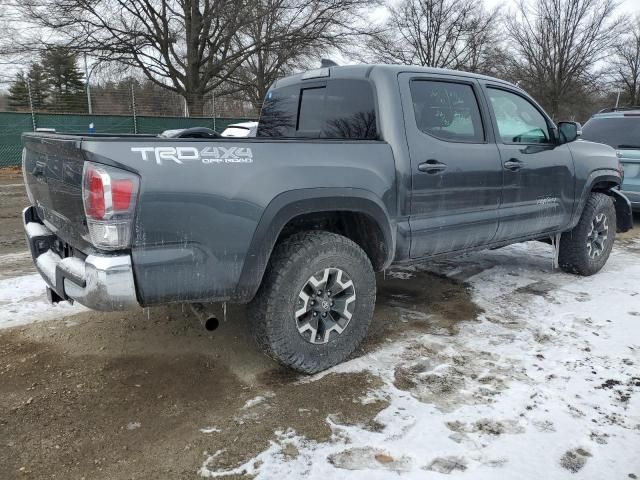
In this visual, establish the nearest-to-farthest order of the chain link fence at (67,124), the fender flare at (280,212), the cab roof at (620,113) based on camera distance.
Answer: the fender flare at (280,212) < the cab roof at (620,113) < the chain link fence at (67,124)

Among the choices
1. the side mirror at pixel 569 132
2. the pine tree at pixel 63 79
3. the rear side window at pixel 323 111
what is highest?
the pine tree at pixel 63 79

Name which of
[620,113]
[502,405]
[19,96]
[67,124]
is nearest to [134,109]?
[67,124]

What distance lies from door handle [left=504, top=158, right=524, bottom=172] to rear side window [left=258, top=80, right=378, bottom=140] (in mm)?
1304

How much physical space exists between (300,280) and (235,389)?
0.75 metres

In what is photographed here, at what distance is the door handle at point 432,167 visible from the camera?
345cm

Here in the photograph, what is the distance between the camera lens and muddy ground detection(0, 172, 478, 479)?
2410 mm

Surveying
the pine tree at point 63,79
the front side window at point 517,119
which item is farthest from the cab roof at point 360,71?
the pine tree at point 63,79

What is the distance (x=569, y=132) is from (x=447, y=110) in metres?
1.50

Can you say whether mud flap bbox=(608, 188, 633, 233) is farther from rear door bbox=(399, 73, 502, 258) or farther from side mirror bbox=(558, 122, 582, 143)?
rear door bbox=(399, 73, 502, 258)

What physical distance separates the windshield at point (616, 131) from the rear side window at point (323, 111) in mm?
5975

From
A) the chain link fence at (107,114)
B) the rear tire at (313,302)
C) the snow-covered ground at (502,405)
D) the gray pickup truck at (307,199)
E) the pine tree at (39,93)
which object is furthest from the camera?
the pine tree at (39,93)

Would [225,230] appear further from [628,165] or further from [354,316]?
[628,165]

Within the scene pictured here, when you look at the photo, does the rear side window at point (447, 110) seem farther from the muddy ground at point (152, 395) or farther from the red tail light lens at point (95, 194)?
the red tail light lens at point (95, 194)

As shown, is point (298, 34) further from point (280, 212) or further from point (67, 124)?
point (280, 212)
